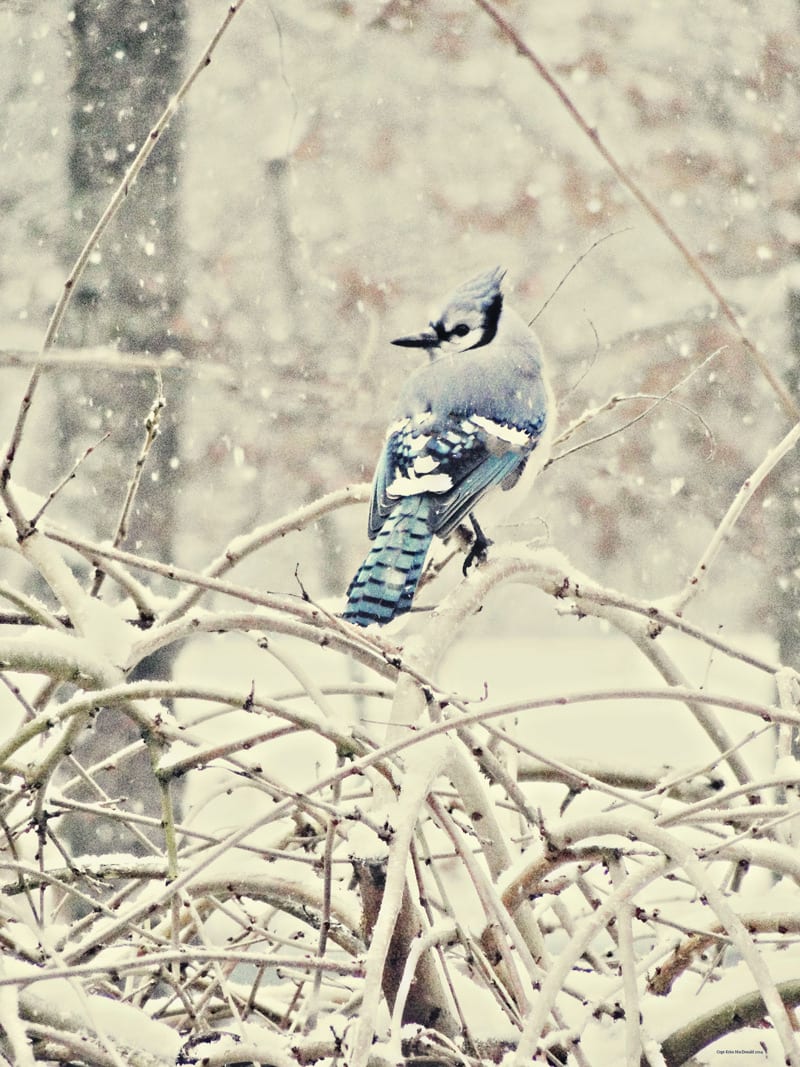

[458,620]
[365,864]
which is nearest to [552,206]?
[458,620]

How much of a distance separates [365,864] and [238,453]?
10.2 ft

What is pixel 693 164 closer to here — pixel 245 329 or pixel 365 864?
pixel 245 329

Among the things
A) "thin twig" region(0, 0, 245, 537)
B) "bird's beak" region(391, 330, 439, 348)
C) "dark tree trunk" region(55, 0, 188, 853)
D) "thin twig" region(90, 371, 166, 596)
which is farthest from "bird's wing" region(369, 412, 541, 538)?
"dark tree trunk" region(55, 0, 188, 853)

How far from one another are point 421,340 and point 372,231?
212cm

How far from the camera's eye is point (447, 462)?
6.77 ft

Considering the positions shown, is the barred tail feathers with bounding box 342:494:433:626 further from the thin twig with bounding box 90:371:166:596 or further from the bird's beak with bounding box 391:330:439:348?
the bird's beak with bounding box 391:330:439:348

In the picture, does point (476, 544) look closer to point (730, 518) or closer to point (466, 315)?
point (466, 315)

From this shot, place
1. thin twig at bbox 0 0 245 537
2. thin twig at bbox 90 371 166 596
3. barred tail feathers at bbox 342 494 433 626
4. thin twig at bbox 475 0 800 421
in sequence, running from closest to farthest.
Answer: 1. thin twig at bbox 475 0 800 421
2. thin twig at bbox 0 0 245 537
3. thin twig at bbox 90 371 166 596
4. barred tail feathers at bbox 342 494 433 626

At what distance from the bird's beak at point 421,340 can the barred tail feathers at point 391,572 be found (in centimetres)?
44

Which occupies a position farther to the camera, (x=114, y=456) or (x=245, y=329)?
(x=245, y=329)

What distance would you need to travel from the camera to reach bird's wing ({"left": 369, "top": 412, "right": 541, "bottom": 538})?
191 cm

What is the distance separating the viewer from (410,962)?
0.88 m

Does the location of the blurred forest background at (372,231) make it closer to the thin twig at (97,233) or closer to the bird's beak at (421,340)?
the bird's beak at (421,340)

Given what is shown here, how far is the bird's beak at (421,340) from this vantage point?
219 centimetres
